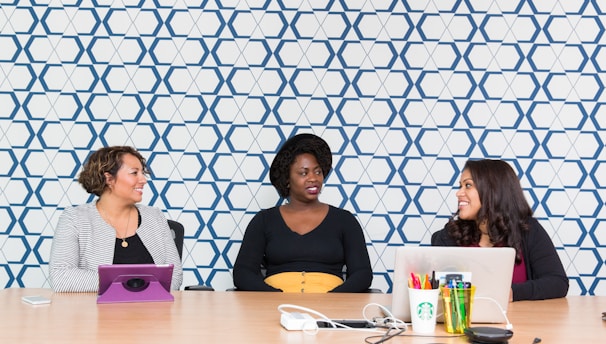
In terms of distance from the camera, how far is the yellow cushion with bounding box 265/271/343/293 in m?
3.84

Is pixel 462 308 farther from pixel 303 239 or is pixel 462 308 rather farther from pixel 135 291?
pixel 303 239

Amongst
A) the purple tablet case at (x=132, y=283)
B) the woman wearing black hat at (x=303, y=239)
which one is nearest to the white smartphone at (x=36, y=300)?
the purple tablet case at (x=132, y=283)

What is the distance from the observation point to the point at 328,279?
12.8 feet

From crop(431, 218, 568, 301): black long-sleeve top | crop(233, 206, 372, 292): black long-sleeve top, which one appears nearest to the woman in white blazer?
crop(233, 206, 372, 292): black long-sleeve top

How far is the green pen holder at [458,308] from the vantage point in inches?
88.1

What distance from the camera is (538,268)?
130 inches

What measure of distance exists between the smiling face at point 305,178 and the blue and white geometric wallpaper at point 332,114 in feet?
1.12

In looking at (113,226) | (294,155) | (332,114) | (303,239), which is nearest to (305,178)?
(294,155)

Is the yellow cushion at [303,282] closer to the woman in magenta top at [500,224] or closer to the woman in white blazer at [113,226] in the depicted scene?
the woman in white blazer at [113,226]

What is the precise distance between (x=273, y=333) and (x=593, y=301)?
4.86ft

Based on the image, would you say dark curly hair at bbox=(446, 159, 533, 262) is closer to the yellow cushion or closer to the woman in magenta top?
the woman in magenta top

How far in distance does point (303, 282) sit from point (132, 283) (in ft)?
4.24

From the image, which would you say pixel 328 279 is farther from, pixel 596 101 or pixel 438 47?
pixel 596 101

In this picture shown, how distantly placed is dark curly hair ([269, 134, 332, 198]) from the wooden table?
1.25m
